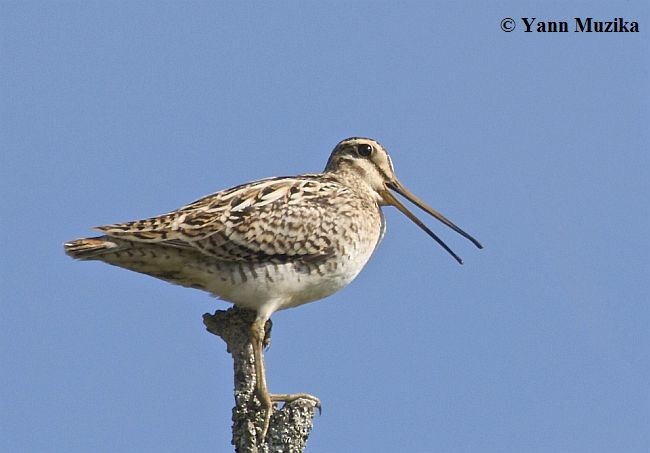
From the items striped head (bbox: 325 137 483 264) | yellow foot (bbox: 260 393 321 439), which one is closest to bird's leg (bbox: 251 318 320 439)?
yellow foot (bbox: 260 393 321 439)

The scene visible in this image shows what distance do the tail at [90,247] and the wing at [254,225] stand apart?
0.08m

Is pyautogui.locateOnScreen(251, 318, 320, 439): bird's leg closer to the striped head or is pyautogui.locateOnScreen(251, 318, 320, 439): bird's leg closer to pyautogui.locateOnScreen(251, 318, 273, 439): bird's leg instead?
pyautogui.locateOnScreen(251, 318, 273, 439): bird's leg

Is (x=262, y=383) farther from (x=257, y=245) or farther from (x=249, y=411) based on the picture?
(x=257, y=245)

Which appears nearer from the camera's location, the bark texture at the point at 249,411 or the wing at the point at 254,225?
the bark texture at the point at 249,411

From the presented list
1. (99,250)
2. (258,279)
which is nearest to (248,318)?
(258,279)

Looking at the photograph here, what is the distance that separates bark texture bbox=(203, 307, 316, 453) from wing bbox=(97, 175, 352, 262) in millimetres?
622

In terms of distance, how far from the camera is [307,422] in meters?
10.2

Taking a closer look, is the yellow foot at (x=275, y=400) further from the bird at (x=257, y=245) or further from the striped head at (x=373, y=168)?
the striped head at (x=373, y=168)

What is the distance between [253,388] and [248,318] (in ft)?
3.12

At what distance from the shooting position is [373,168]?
1363cm

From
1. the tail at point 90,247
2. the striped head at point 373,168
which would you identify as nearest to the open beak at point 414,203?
the striped head at point 373,168

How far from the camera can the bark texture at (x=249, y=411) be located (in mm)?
10195

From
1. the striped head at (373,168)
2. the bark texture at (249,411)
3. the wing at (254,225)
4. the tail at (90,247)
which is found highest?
the striped head at (373,168)

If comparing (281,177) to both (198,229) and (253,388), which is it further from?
(253,388)
